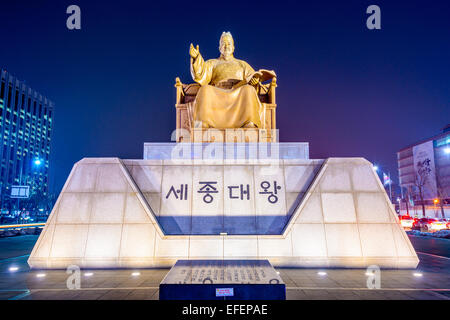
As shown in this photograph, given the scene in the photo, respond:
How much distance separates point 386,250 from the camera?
6906mm

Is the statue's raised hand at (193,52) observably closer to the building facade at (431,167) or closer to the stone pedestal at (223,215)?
the stone pedestal at (223,215)

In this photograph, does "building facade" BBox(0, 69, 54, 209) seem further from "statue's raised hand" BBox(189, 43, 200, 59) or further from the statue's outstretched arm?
"statue's raised hand" BBox(189, 43, 200, 59)

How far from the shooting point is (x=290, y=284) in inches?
216

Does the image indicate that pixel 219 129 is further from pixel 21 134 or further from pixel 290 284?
pixel 21 134

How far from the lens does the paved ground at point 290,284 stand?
4844 mm

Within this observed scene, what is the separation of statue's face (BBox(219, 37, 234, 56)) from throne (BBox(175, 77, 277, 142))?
209 cm

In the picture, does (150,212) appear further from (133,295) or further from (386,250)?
(386,250)

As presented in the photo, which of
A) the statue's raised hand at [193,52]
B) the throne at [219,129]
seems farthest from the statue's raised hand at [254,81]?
the statue's raised hand at [193,52]

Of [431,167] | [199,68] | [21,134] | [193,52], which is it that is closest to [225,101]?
[199,68]

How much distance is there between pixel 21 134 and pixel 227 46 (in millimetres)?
83721

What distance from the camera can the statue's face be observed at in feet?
43.5

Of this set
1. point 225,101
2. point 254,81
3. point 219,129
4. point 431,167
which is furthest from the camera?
point 431,167
